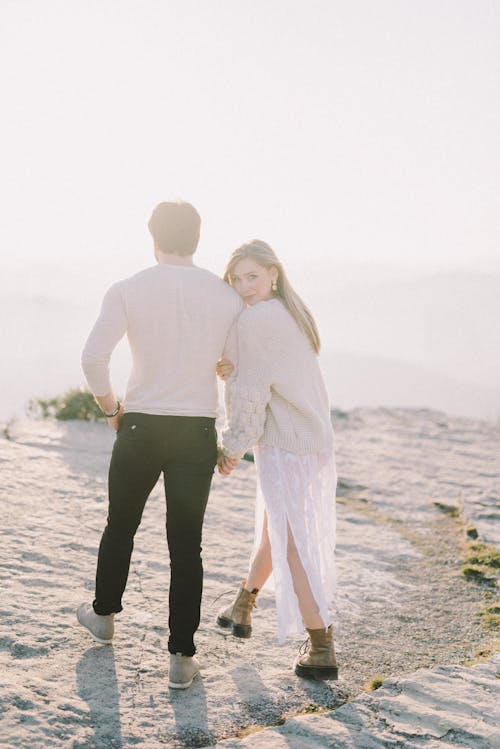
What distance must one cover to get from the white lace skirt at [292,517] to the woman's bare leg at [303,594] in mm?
25

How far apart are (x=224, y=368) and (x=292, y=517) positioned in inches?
31.6

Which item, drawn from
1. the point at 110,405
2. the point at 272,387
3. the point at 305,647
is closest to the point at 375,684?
the point at 305,647

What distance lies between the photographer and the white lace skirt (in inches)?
143

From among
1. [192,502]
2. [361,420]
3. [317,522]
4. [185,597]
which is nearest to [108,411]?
[192,502]

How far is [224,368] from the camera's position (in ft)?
12.0

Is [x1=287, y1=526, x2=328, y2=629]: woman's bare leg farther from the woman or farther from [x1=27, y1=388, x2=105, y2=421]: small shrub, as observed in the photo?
[x1=27, y1=388, x2=105, y2=421]: small shrub

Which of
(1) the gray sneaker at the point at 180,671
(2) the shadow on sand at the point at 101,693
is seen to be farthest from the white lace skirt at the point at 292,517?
(2) the shadow on sand at the point at 101,693

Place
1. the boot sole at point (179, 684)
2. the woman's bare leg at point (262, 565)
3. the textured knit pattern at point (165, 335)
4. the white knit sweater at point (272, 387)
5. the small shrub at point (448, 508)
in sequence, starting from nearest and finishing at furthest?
the textured knit pattern at point (165, 335) < the boot sole at point (179, 684) < the white knit sweater at point (272, 387) < the woman's bare leg at point (262, 565) < the small shrub at point (448, 508)

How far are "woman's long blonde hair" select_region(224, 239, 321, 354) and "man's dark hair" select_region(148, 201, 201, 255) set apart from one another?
31 cm

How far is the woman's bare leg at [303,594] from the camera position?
3650 millimetres

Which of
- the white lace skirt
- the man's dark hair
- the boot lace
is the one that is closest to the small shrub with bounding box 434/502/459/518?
the boot lace

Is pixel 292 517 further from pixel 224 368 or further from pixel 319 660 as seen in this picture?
pixel 224 368

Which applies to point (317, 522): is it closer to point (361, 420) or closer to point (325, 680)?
point (325, 680)

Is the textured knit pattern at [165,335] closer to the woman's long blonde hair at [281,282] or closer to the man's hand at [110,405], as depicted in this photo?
the man's hand at [110,405]
